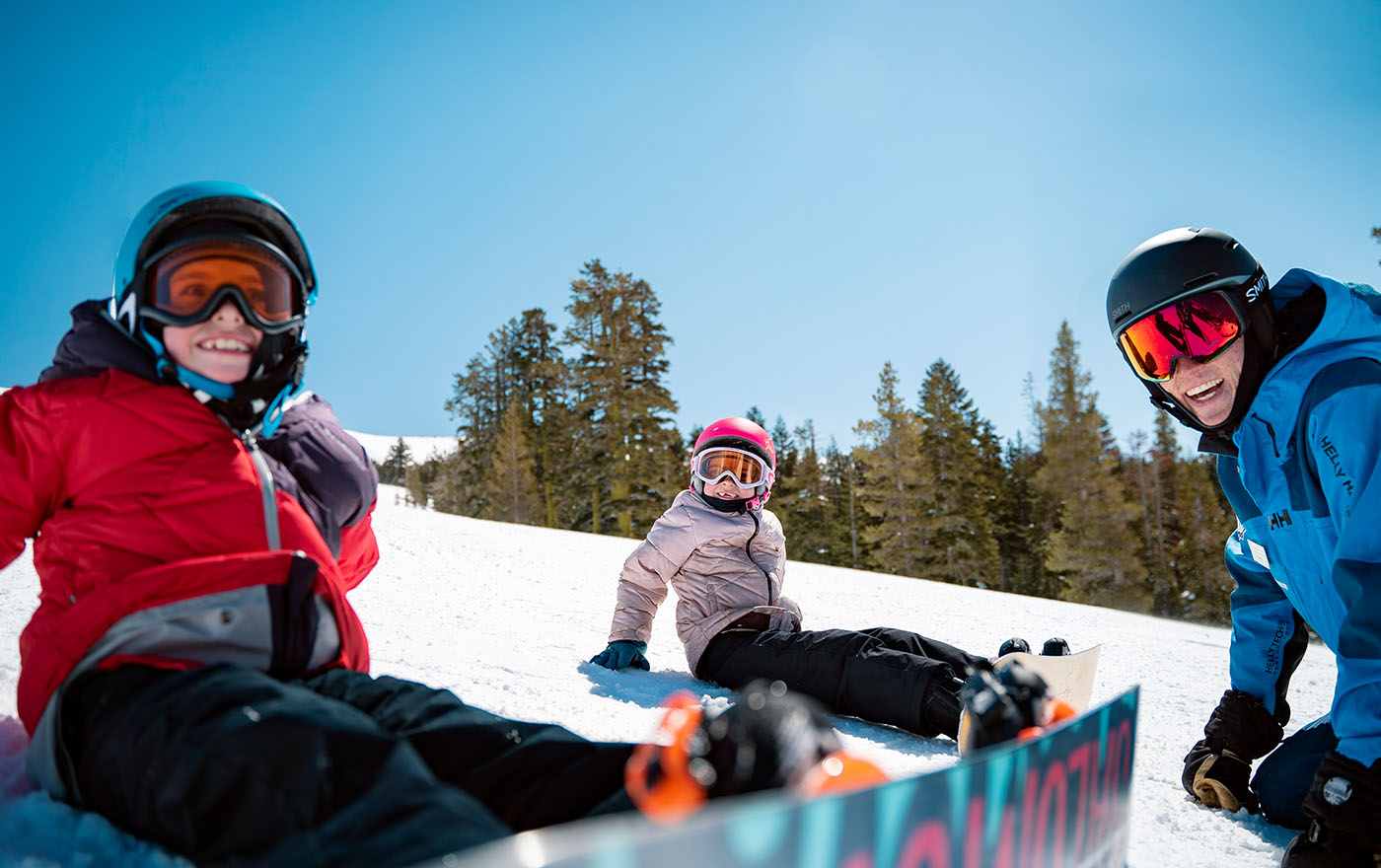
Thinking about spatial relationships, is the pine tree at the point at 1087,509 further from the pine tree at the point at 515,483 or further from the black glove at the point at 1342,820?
the black glove at the point at 1342,820

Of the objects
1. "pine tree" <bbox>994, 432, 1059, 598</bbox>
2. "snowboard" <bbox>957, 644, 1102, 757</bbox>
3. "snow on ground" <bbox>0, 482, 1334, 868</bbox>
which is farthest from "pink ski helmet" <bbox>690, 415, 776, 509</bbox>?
"pine tree" <bbox>994, 432, 1059, 598</bbox>

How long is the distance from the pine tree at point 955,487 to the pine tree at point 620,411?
10215 mm

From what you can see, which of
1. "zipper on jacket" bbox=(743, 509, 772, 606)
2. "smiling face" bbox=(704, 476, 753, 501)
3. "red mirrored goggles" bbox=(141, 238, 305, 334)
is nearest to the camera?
"red mirrored goggles" bbox=(141, 238, 305, 334)

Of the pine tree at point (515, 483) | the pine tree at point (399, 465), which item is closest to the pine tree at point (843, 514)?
the pine tree at point (515, 483)

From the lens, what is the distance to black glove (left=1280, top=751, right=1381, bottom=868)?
1.63 meters

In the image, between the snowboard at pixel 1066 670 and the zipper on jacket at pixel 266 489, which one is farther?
the snowboard at pixel 1066 670

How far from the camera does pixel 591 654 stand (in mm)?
3936

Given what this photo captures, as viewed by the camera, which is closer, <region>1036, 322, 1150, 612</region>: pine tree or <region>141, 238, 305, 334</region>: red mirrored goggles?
<region>141, 238, 305, 334</region>: red mirrored goggles

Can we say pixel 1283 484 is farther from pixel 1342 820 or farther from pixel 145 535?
pixel 145 535

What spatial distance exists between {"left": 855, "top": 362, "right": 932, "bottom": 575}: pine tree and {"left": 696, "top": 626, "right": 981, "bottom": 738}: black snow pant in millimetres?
23820

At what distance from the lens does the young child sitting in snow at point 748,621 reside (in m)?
2.94

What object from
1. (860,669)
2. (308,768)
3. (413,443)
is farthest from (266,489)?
(413,443)

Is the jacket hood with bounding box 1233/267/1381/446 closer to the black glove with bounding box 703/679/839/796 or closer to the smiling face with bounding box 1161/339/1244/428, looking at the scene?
the smiling face with bounding box 1161/339/1244/428

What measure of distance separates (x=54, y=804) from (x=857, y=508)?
35592 millimetres
